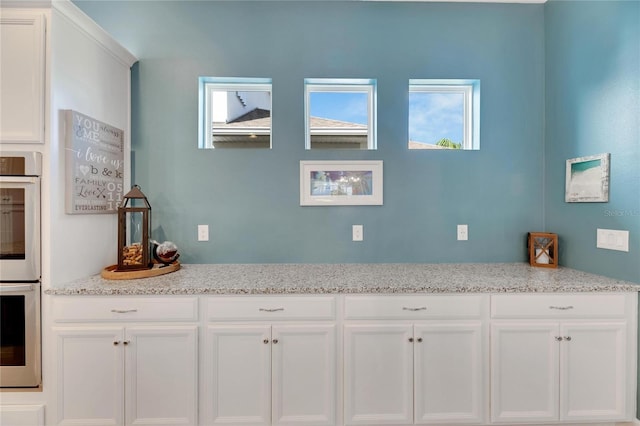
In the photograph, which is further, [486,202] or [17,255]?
[486,202]

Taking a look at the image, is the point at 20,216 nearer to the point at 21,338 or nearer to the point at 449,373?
the point at 21,338

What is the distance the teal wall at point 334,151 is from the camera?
214 centimetres

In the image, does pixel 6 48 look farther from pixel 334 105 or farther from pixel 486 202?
pixel 486 202

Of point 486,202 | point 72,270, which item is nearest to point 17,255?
point 72,270

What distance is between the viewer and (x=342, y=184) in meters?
2.17

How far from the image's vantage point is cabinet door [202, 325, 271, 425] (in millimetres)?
1581

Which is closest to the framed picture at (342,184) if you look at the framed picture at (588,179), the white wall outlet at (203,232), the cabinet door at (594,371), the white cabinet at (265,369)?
the white wall outlet at (203,232)

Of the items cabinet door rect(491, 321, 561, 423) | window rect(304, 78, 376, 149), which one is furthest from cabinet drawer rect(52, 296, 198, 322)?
cabinet door rect(491, 321, 561, 423)

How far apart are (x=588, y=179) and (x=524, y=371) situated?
50.2 inches

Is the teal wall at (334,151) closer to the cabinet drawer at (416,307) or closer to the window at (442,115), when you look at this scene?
the window at (442,115)

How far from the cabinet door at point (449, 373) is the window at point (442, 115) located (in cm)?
137

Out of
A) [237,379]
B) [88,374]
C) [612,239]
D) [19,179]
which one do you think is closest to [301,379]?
[237,379]

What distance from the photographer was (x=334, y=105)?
230cm

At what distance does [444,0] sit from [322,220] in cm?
Result: 191
